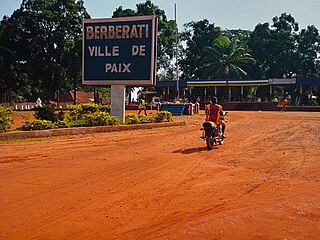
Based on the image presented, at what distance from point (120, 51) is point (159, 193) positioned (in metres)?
15.3

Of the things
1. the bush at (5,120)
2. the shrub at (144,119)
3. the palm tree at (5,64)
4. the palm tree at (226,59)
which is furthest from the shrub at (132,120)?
the palm tree at (226,59)

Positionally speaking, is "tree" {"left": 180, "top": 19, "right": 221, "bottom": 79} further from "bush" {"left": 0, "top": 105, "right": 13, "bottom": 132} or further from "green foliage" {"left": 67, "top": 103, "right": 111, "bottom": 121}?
"bush" {"left": 0, "top": 105, "right": 13, "bottom": 132}

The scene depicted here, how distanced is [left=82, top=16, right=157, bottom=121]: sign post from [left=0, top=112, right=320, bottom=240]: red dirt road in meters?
9.81

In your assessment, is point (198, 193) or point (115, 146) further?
point (115, 146)

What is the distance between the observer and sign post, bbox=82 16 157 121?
812 inches

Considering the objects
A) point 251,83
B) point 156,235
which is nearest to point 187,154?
point 156,235

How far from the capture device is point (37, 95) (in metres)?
54.4

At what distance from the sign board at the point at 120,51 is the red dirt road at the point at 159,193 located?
986 cm

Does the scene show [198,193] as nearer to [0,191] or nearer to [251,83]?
[0,191]

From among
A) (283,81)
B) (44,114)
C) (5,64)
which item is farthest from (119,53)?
(283,81)

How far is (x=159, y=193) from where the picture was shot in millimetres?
6500

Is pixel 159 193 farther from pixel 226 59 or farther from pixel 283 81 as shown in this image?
pixel 226 59

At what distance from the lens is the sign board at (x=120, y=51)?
67.7 ft

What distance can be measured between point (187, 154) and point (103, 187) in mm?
4001
